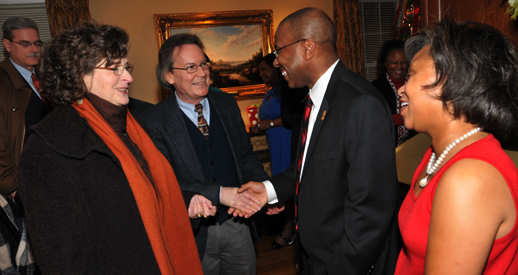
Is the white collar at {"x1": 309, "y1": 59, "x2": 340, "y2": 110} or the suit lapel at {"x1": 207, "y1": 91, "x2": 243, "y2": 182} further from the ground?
the white collar at {"x1": 309, "y1": 59, "x2": 340, "y2": 110}

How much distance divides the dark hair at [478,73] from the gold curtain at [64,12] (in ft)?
16.8

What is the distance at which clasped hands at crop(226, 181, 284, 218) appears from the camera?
6.26 feet

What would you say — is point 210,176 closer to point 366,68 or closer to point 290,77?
point 290,77

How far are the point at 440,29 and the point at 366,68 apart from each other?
6.20 meters

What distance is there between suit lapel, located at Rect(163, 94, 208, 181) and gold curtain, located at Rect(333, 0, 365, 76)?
508 cm

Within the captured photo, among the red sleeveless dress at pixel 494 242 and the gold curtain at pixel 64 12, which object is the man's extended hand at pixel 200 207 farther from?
the gold curtain at pixel 64 12

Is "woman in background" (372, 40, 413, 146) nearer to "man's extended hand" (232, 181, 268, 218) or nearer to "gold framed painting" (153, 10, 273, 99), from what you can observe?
"man's extended hand" (232, 181, 268, 218)

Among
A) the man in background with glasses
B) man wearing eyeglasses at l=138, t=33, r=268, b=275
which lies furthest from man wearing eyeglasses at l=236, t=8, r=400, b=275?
the man in background with glasses

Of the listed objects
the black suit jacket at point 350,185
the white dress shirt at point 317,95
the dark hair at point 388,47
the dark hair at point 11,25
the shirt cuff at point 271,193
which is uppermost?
the dark hair at point 11,25

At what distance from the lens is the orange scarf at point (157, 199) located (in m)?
1.28

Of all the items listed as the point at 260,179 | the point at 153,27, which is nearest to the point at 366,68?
the point at 153,27

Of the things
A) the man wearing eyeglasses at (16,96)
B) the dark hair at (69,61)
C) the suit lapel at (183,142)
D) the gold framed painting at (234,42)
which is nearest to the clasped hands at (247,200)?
the suit lapel at (183,142)

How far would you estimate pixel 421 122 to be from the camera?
1059 millimetres

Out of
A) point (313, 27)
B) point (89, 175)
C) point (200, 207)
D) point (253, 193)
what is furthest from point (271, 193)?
point (89, 175)
